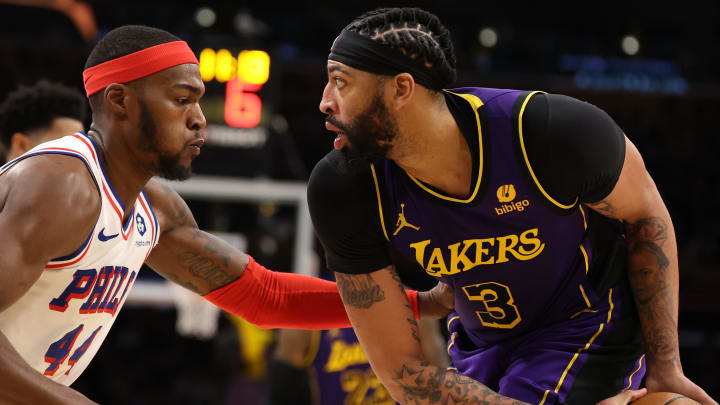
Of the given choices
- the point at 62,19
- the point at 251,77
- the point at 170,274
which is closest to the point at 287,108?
the point at 62,19

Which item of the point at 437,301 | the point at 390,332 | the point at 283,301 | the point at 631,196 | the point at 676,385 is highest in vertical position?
the point at 631,196

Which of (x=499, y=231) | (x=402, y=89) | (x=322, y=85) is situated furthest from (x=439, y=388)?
(x=322, y=85)

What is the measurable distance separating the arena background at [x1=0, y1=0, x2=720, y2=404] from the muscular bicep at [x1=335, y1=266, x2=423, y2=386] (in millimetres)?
6661

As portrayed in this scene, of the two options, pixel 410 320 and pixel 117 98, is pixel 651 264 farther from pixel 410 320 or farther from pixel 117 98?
pixel 117 98

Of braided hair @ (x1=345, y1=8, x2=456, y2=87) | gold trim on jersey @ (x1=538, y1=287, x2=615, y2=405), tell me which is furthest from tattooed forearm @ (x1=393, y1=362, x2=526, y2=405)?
braided hair @ (x1=345, y1=8, x2=456, y2=87)

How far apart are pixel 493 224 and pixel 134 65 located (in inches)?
50.4

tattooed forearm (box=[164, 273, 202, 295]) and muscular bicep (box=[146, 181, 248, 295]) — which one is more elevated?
muscular bicep (box=[146, 181, 248, 295])

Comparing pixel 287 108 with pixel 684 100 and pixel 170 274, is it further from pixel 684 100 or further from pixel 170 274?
pixel 170 274

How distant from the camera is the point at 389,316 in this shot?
2.69 metres

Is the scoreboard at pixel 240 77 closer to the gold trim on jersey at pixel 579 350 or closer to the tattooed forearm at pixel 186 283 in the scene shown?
the tattooed forearm at pixel 186 283

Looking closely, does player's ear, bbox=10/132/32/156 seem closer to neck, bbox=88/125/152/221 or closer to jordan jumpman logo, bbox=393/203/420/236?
neck, bbox=88/125/152/221

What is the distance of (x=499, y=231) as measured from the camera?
2.53 m

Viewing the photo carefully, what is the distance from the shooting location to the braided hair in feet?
8.30

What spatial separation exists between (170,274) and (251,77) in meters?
4.60
